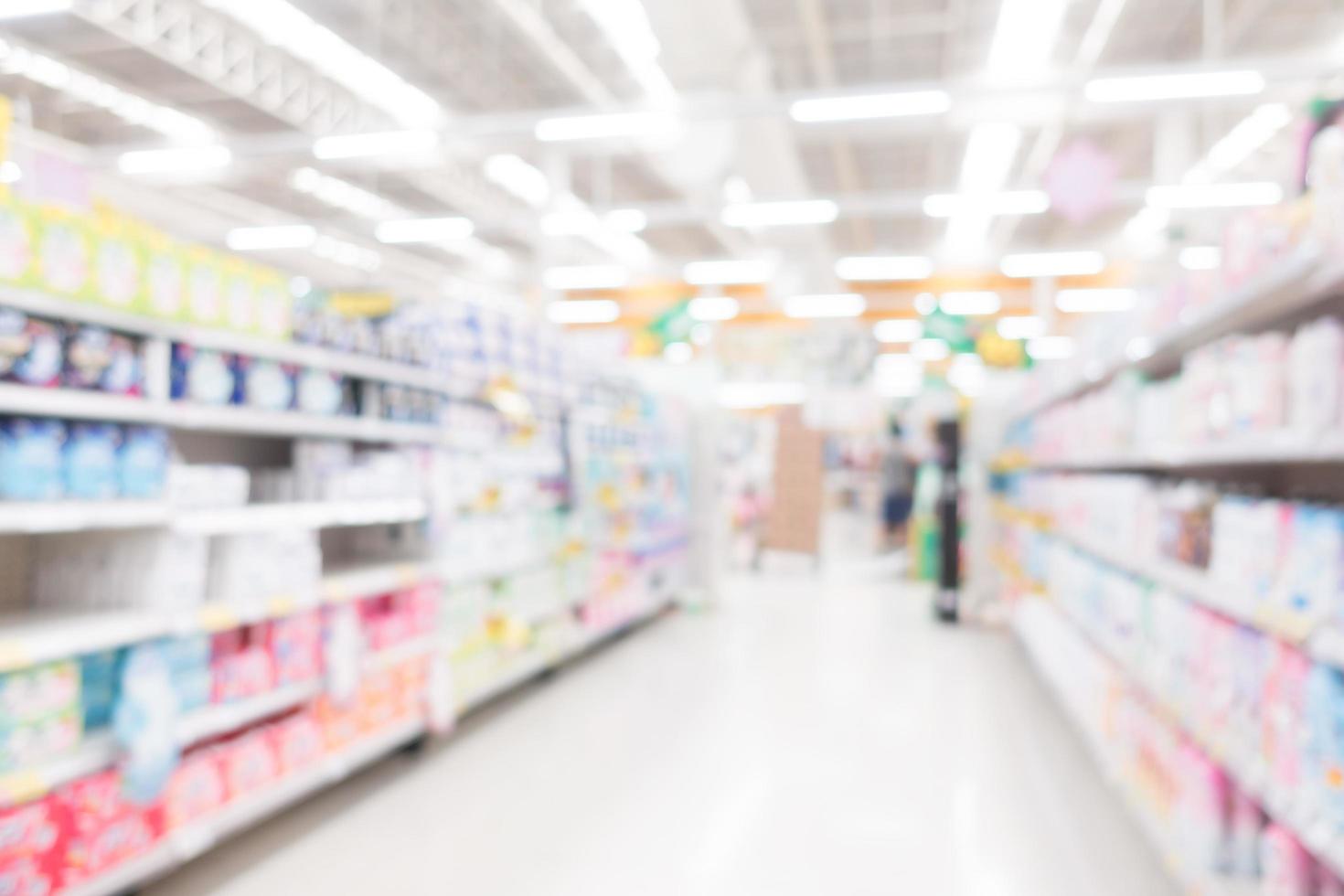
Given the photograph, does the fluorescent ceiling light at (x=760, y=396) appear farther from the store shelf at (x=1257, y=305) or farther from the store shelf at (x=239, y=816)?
the store shelf at (x=239, y=816)

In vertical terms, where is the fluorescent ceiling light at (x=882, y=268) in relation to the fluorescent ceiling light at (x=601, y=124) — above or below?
above

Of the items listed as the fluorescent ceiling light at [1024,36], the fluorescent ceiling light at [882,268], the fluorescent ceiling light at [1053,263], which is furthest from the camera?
the fluorescent ceiling light at [1053,263]

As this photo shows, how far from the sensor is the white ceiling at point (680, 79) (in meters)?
7.67

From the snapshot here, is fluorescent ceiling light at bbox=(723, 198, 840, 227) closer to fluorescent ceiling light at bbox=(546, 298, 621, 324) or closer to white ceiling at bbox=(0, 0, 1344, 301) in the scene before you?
white ceiling at bbox=(0, 0, 1344, 301)

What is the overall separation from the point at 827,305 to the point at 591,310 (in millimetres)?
4687

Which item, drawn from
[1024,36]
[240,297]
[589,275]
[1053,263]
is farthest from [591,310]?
[240,297]

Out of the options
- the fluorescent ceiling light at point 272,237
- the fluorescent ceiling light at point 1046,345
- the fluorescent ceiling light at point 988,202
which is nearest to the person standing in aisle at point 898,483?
the fluorescent ceiling light at point 1046,345

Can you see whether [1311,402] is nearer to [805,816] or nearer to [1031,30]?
[805,816]

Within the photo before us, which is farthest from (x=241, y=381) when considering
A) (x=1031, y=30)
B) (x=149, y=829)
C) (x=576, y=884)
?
(x=1031, y=30)

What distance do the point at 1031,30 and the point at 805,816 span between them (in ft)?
19.4

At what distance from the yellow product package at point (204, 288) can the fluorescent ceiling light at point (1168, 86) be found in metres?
6.05

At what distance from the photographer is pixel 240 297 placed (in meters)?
3.05

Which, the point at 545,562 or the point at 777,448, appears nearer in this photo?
the point at 545,562

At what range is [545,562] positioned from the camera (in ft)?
18.6
